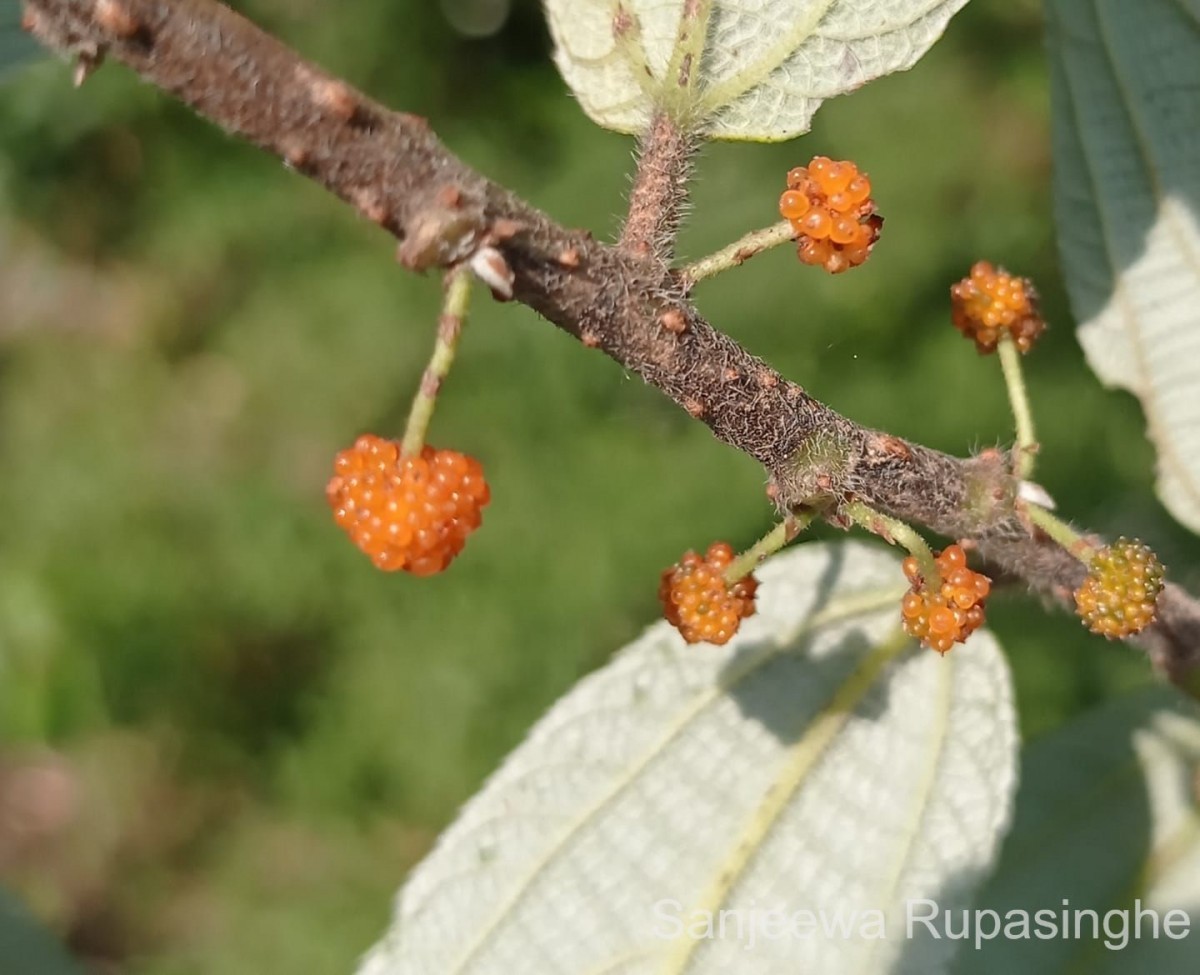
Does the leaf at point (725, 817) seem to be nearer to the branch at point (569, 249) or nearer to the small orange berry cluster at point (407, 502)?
the branch at point (569, 249)

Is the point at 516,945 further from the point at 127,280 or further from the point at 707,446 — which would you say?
the point at 127,280

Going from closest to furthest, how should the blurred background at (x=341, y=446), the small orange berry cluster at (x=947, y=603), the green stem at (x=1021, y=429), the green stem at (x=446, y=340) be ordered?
1. the green stem at (x=446, y=340)
2. the small orange berry cluster at (x=947, y=603)
3. the green stem at (x=1021, y=429)
4. the blurred background at (x=341, y=446)

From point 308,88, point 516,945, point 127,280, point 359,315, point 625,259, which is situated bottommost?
point 516,945

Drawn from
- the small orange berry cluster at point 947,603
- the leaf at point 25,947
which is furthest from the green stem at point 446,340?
the leaf at point 25,947

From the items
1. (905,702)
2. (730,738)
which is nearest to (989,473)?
(905,702)

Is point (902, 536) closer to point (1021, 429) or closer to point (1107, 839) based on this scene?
point (1021, 429)

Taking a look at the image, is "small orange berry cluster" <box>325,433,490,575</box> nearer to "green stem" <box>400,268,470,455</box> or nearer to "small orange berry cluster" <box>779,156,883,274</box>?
"green stem" <box>400,268,470,455</box>

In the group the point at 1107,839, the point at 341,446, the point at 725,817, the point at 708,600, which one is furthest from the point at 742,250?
the point at 341,446
